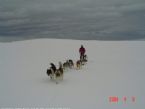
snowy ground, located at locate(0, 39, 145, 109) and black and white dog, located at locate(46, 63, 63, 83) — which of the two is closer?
snowy ground, located at locate(0, 39, 145, 109)

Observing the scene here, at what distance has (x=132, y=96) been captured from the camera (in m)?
9.98

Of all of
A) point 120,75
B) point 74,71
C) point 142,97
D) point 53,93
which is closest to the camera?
point 142,97

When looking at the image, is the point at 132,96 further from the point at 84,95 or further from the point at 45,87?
the point at 45,87

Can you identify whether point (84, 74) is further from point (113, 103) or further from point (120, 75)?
point (113, 103)

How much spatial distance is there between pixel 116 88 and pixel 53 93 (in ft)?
8.37

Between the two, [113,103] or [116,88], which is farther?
[116,88]

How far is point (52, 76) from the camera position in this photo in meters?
12.3

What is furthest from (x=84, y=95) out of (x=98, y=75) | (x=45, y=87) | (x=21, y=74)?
(x=21, y=74)

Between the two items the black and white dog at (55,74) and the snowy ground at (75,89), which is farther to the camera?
the black and white dog at (55,74)

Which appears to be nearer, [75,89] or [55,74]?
[75,89]

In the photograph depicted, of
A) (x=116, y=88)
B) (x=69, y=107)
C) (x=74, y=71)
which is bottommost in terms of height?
(x=69, y=107)

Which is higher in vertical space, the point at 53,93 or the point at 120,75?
the point at 120,75

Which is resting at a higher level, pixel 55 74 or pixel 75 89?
pixel 55 74

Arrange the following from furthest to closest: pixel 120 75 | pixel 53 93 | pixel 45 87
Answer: pixel 120 75, pixel 45 87, pixel 53 93
